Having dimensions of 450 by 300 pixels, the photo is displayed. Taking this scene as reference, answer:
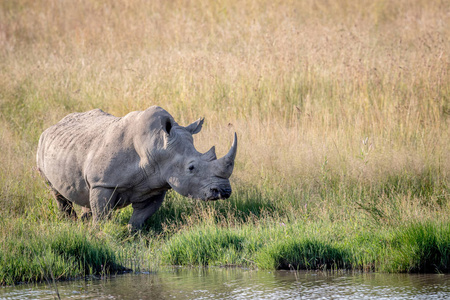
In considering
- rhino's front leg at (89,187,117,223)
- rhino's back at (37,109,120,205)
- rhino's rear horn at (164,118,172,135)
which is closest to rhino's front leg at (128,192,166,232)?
rhino's front leg at (89,187,117,223)

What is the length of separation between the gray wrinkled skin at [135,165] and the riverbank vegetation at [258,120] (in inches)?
16.0

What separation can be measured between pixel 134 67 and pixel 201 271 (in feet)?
30.0

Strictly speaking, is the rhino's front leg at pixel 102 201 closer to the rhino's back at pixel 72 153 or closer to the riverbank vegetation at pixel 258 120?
the riverbank vegetation at pixel 258 120

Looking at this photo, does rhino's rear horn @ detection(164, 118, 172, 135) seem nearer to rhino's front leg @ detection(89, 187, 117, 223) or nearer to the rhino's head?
the rhino's head

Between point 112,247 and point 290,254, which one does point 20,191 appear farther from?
point 290,254

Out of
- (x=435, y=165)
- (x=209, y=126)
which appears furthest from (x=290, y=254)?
(x=209, y=126)

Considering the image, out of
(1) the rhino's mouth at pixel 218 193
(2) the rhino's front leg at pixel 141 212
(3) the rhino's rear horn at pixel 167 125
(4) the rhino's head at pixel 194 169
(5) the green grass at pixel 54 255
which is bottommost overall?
(5) the green grass at pixel 54 255

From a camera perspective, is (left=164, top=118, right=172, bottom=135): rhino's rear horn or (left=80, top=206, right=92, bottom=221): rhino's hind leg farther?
(left=80, top=206, right=92, bottom=221): rhino's hind leg

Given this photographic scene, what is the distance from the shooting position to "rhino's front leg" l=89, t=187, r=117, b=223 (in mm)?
→ 7129

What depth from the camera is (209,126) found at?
37.5 feet

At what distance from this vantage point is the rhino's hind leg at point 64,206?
27.1 feet

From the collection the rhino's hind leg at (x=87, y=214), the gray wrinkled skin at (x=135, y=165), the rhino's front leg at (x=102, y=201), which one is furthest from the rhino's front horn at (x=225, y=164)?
the rhino's hind leg at (x=87, y=214)

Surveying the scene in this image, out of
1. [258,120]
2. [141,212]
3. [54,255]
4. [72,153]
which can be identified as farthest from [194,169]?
[258,120]

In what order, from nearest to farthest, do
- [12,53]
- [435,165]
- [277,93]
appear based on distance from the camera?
[435,165] < [277,93] < [12,53]
